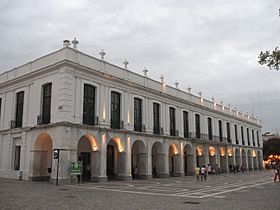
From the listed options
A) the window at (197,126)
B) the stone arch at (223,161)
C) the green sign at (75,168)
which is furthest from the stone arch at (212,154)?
the green sign at (75,168)

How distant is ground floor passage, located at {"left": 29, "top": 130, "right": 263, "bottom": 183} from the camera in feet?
83.8

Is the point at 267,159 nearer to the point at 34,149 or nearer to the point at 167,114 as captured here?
the point at 167,114

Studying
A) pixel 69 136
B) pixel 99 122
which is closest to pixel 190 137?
pixel 99 122

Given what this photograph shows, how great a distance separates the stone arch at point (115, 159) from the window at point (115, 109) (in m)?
1.40

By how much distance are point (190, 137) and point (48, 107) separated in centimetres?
1990

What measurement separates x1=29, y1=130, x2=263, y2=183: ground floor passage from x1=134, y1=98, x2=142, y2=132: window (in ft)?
3.99

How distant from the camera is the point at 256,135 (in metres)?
64.2

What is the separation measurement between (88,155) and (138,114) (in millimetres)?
6620

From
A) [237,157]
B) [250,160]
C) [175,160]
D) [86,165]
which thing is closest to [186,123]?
[175,160]

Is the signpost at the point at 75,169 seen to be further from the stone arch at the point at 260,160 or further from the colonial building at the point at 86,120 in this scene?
the stone arch at the point at 260,160

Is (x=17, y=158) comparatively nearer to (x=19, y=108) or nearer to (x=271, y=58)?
(x=19, y=108)

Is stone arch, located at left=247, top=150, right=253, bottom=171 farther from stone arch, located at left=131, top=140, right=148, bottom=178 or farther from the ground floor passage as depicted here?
stone arch, located at left=131, top=140, right=148, bottom=178

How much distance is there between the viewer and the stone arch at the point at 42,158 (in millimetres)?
25594

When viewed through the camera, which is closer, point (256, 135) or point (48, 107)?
point (48, 107)
